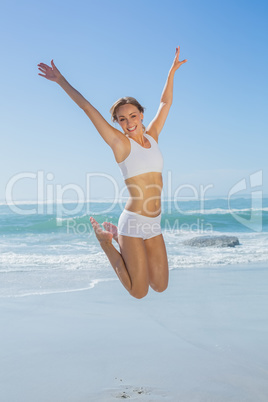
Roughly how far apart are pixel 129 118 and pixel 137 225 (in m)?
0.92

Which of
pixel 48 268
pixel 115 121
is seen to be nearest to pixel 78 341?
pixel 115 121

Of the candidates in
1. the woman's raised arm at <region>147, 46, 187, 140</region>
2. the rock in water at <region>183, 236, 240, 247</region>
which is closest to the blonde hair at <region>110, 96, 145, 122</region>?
the woman's raised arm at <region>147, 46, 187, 140</region>

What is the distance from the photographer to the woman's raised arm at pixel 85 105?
350 centimetres

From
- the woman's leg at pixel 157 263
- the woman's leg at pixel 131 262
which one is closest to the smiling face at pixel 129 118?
the woman's leg at pixel 131 262

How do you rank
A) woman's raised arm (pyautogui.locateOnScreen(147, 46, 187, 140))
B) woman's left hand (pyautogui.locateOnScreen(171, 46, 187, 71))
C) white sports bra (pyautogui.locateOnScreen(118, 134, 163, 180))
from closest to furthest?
white sports bra (pyautogui.locateOnScreen(118, 134, 163, 180)) < woman's raised arm (pyautogui.locateOnScreen(147, 46, 187, 140)) < woman's left hand (pyautogui.locateOnScreen(171, 46, 187, 71))

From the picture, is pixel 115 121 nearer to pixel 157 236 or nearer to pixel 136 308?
pixel 157 236

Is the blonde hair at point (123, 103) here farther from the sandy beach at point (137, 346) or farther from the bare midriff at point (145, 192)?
the sandy beach at point (137, 346)

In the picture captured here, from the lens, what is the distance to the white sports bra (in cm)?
376

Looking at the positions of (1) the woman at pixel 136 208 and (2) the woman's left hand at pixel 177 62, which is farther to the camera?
(2) the woman's left hand at pixel 177 62

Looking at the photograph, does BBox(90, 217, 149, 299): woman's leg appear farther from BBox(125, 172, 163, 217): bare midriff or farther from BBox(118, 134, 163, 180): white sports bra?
BBox(118, 134, 163, 180): white sports bra

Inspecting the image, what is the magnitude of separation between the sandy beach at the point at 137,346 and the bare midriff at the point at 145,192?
157 centimetres

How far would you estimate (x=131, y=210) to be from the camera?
3.95 meters

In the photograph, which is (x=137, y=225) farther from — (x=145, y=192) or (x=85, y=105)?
(x=85, y=105)

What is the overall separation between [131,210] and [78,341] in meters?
1.99
